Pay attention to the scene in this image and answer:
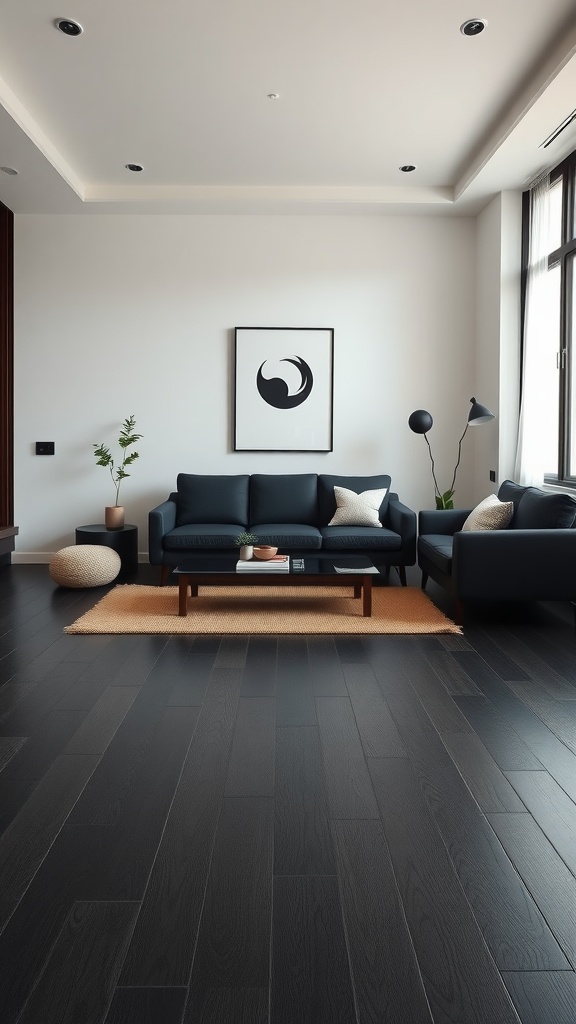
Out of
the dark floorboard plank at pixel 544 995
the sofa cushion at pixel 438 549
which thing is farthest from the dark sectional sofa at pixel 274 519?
the dark floorboard plank at pixel 544 995

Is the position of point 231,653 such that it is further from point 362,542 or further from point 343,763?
point 362,542

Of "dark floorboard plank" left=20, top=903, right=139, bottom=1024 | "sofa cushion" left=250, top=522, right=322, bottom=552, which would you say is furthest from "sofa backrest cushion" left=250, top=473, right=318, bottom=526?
"dark floorboard plank" left=20, top=903, right=139, bottom=1024

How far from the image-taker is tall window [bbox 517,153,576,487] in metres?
5.02

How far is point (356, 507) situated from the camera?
567cm

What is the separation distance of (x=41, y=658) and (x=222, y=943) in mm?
2343

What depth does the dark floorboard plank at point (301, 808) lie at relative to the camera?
5.88 feet

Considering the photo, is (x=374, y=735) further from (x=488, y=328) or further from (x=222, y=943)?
(x=488, y=328)

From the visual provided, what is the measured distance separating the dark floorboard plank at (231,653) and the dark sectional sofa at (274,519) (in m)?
1.46

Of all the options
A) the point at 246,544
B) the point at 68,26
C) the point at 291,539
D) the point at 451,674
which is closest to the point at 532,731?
the point at 451,674

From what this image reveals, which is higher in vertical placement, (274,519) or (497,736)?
(274,519)

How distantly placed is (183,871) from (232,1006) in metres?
0.46

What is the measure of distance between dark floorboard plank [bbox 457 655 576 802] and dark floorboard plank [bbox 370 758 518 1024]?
0.50 meters

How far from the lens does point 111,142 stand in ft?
16.6

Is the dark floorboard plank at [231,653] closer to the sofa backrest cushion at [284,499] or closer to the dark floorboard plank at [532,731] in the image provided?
the dark floorboard plank at [532,731]
